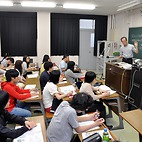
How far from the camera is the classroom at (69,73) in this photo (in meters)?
1.88

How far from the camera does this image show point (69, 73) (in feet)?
14.9

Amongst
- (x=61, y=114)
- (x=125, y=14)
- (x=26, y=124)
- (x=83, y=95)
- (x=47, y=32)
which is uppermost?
(x=125, y=14)

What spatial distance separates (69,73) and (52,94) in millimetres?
1653

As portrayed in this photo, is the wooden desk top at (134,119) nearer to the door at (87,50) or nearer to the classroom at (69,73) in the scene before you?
the classroom at (69,73)

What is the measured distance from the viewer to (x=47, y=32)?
25.5 ft

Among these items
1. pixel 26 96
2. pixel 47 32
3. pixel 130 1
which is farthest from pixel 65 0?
pixel 26 96

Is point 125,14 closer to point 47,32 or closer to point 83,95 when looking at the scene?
point 47,32

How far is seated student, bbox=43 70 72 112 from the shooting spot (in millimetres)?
2906

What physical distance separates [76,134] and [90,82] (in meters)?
1.17

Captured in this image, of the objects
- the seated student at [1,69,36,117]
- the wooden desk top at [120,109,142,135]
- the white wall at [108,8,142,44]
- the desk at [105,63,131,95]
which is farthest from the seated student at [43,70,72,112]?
the white wall at [108,8,142,44]

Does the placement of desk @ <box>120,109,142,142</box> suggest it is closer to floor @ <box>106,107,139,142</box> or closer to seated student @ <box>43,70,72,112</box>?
floor @ <box>106,107,139,142</box>

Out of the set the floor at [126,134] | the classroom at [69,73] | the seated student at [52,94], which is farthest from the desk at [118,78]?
the seated student at [52,94]

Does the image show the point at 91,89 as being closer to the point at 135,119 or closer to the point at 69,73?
the point at 135,119

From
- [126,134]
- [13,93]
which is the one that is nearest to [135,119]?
[126,134]
